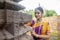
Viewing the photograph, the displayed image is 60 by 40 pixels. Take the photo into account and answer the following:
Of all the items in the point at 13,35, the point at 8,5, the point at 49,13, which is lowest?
the point at 49,13

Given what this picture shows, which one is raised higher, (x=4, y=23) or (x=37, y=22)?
(x=4, y=23)

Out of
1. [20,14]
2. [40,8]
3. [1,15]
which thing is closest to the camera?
[1,15]

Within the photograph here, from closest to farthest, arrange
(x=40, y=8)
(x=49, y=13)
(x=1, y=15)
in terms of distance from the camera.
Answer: (x=1, y=15)
(x=40, y=8)
(x=49, y=13)

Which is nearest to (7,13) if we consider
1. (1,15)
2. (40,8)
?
(1,15)

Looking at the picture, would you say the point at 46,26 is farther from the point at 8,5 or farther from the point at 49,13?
the point at 49,13

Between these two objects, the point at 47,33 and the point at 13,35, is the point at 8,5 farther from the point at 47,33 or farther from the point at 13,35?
the point at 47,33

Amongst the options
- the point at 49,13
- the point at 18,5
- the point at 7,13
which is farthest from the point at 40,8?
the point at 49,13

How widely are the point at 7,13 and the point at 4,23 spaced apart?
35 mm

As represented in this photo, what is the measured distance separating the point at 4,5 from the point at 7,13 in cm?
4

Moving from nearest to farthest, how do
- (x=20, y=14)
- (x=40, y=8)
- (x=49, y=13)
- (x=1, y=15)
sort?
(x=1, y=15)
(x=20, y=14)
(x=40, y=8)
(x=49, y=13)

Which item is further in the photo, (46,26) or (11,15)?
(46,26)

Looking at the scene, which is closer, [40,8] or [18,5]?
[18,5]

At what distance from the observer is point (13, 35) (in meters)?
0.59

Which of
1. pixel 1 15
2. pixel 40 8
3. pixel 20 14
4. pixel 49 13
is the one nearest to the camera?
pixel 1 15
